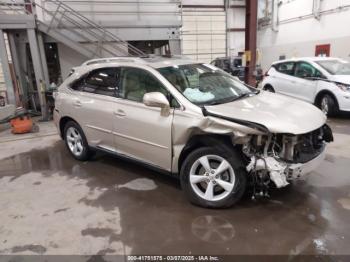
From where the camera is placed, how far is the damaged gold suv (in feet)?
8.73

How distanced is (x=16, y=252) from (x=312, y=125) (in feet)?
9.53

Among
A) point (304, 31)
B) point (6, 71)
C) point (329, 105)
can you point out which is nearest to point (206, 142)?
point (329, 105)

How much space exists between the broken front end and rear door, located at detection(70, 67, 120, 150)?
1.88 m

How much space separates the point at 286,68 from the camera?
792 cm

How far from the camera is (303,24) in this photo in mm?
14016

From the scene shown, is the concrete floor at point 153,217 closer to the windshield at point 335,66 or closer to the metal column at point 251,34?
the windshield at point 335,66

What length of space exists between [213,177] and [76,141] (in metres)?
2.57

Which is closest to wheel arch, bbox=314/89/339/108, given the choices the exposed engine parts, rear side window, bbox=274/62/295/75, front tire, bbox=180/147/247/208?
rear side window, bbox=274/62/295/75

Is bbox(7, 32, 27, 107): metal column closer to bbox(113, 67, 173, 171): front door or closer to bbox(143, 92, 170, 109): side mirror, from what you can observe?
bbox(113, 67, 173, 171): front door

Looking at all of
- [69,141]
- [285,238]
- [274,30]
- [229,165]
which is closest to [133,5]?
[69,141]

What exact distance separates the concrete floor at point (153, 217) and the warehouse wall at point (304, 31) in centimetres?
991

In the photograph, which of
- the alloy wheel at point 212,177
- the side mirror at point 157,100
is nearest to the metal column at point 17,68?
the side mirror at point 157,100

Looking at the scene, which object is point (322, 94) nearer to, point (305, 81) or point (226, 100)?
point (305, 81)

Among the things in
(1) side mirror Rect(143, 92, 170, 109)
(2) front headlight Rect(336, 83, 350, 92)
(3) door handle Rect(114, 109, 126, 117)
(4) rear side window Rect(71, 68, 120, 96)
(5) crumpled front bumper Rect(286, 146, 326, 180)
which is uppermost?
(4) rear side window Rect(71, 68, 120, 96)
